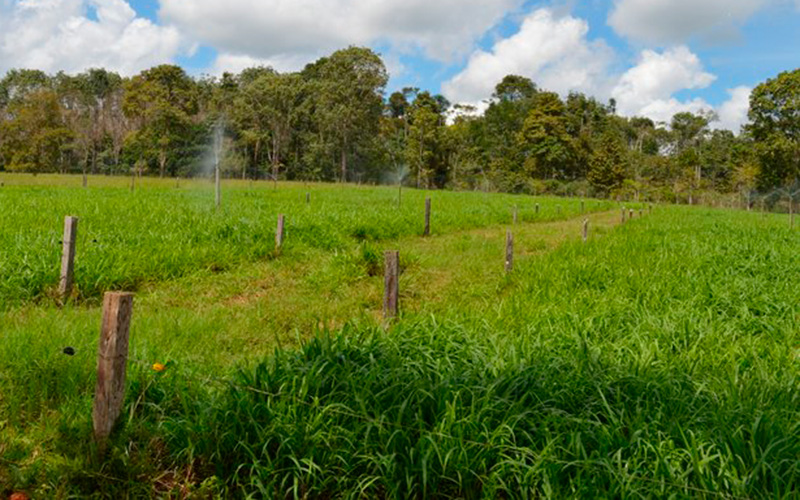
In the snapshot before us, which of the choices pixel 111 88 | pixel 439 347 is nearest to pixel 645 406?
pixel 439 347

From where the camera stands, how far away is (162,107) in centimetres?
4522

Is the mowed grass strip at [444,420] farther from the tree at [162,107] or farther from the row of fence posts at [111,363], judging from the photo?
the tree at [162,107]

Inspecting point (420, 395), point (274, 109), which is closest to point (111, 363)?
point (420, 395)

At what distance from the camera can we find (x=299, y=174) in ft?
198

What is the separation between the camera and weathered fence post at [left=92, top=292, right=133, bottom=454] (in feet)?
8.86

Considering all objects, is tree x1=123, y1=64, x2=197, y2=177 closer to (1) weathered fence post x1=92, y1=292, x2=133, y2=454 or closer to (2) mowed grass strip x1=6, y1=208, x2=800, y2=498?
(2) mowed grass strip x1=6, y1=208, x2=800, y2=498

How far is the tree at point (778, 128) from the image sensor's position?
46.4m

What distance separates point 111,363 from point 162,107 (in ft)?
159

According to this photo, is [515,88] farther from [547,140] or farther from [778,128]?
[778,128]

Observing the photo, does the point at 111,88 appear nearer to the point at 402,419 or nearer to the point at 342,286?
the point at 342,286

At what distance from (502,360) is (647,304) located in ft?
10.2

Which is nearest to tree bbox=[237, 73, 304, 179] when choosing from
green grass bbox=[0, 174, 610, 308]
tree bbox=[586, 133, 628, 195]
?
tree bbox=[586, 133, 628, 195]

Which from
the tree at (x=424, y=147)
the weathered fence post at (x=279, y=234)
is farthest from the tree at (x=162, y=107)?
the weathered fence post at (x=279, y=234)

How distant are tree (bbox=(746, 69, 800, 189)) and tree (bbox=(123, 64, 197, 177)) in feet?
175
